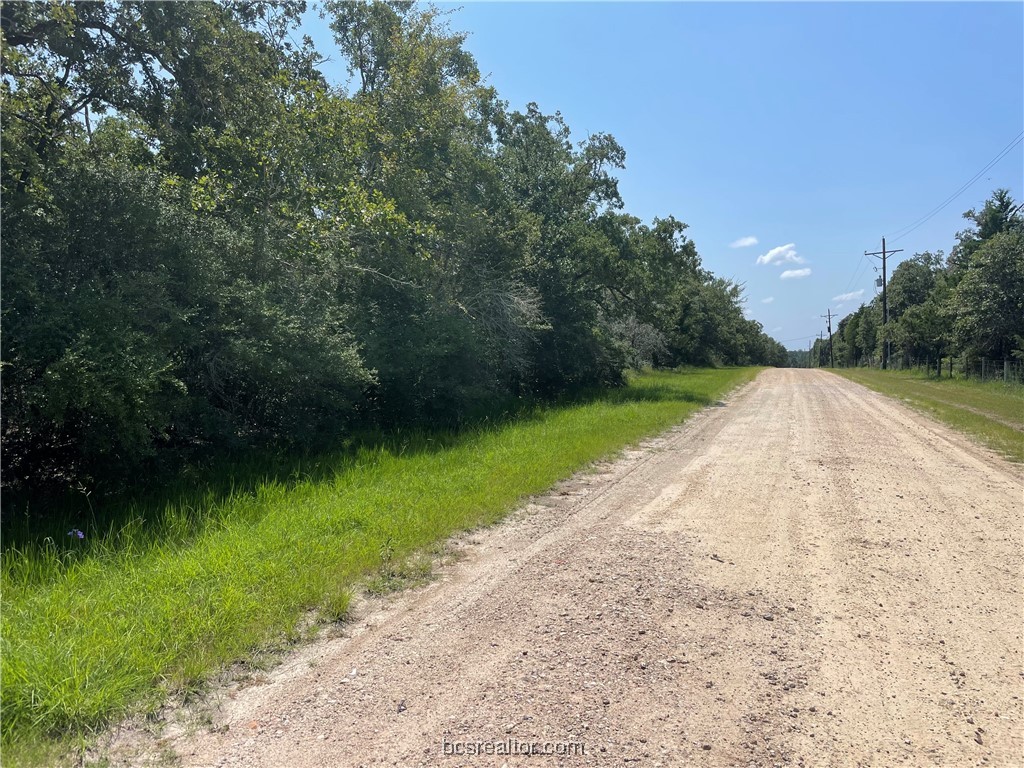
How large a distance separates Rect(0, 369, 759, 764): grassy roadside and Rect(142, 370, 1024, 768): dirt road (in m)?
0.44

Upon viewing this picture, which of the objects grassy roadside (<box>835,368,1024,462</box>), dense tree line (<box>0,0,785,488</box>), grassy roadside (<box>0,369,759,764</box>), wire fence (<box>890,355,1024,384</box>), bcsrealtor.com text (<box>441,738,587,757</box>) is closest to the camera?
bcsrealtor.com text (<box>441,738,587,757</box>)

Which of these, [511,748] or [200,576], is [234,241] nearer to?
[200,576]

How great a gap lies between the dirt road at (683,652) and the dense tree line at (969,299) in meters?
28.8

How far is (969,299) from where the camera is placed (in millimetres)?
29766

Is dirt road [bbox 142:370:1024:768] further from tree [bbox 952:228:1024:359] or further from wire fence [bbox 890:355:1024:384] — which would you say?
tree [bbox 952:228:1024:359]

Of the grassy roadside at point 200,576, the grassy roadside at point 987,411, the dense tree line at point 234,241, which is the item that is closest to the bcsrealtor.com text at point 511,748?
the grassy roadside at point 200,576

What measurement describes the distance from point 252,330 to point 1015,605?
821 centimetres

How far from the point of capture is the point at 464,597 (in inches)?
169

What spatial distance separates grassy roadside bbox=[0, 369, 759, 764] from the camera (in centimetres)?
294

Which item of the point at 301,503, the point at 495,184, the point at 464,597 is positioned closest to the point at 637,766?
the point at 464,597

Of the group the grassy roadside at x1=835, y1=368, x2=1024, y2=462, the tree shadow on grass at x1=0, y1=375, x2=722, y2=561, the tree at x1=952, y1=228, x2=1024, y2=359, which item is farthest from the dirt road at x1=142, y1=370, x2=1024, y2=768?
the tree at x1=952, y1=228, x2=1024, y2=359

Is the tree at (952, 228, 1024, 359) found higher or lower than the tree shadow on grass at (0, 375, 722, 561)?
higher

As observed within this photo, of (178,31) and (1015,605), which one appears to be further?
(178,31)

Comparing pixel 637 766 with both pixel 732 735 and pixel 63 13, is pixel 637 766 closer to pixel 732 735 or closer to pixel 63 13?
pixel 732 735
